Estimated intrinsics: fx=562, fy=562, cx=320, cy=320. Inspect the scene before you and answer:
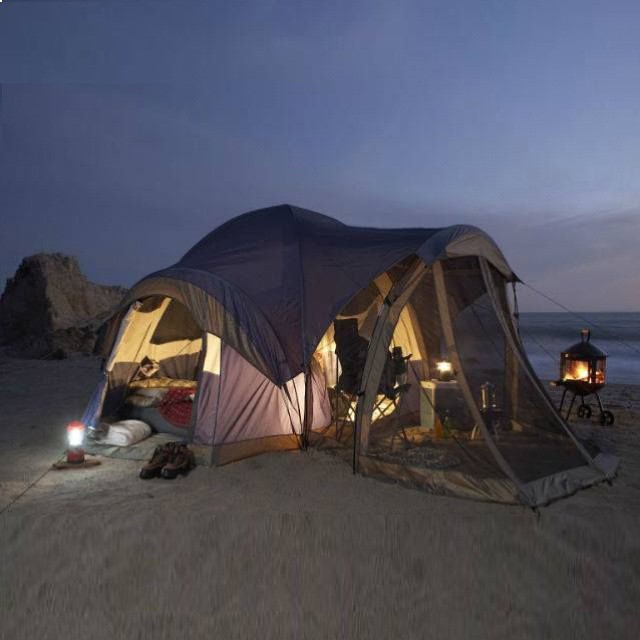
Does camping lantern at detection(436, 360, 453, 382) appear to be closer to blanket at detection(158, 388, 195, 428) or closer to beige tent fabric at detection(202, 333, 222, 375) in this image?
beige tent fabric at detection(202, 333, 222, 375)

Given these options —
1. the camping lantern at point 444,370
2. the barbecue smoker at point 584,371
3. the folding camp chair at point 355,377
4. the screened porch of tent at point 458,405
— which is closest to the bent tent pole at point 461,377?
the screened porch of tent at point 458,405

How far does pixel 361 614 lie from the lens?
323cm

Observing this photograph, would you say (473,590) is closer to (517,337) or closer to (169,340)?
(517,337)

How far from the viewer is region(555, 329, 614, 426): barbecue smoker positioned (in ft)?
25.0

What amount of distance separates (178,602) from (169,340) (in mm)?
5149

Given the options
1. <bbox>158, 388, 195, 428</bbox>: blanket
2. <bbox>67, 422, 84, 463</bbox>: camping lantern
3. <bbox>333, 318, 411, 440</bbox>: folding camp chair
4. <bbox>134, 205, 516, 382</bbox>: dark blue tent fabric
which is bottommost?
<bbox>67, 422, 84, 463</bbox>: camping lantern

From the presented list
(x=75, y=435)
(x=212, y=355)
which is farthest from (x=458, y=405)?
(x=75, y=435)

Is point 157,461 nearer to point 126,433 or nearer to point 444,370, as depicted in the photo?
point 126,433

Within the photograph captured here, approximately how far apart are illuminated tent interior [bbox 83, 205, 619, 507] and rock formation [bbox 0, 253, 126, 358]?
1007cm

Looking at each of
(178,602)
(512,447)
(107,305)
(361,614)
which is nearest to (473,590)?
(361,614)

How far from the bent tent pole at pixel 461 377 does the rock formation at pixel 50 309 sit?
42.2 ft

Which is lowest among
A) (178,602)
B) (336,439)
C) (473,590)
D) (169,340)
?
(178,602)

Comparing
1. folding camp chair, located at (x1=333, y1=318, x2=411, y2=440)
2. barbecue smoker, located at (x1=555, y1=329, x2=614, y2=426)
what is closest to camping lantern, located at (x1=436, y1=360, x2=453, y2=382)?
folding camp chair, located at (x1=333, y1=318, x2=411, y2=440)

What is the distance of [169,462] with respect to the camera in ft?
18.4
